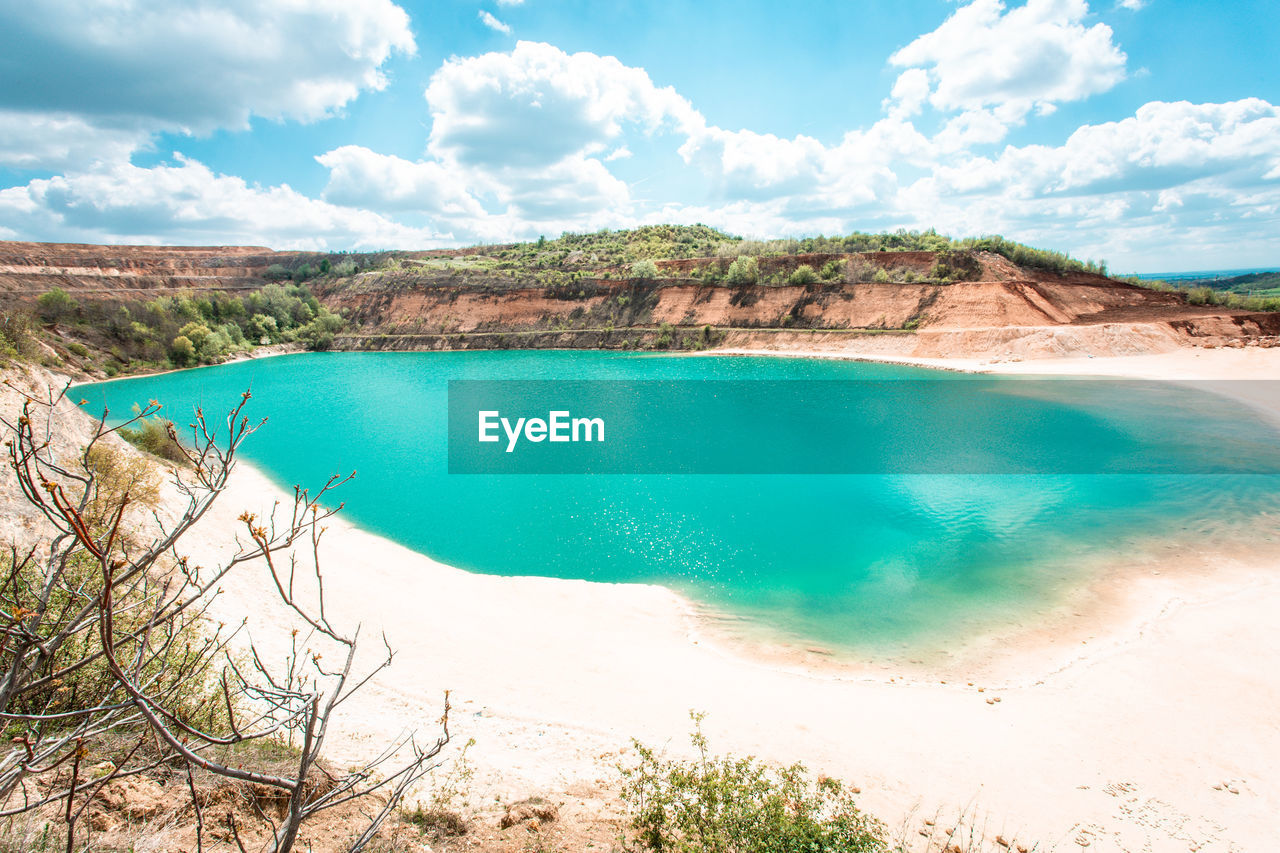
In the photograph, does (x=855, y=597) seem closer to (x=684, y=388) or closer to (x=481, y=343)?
(x=684, y=388)

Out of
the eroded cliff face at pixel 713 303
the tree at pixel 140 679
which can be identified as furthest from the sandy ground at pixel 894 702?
the eroded cliff face at pixel 713 303

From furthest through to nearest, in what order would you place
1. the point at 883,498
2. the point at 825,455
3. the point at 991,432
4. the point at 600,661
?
the point at 991,432 < the point at 825,455 < the point at 883,498 < the point at 600,661

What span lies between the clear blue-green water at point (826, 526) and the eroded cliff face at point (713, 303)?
22.9 metres

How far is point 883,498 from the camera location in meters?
20.4

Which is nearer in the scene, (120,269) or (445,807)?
(445,807)

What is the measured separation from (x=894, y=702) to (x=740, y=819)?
211 inches

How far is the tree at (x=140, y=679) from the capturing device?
2498 millimetres

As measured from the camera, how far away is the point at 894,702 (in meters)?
9.97

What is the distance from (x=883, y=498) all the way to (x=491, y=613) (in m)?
13.9

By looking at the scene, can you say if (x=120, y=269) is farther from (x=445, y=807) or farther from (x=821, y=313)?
(x=445, y=807)

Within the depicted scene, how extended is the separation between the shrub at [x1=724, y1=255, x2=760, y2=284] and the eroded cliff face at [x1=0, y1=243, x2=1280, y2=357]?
801 mm

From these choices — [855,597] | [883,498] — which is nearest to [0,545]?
[855,597]

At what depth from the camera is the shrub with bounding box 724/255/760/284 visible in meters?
67.2

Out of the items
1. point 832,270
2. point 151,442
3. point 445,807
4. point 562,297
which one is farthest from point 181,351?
point 445,807
